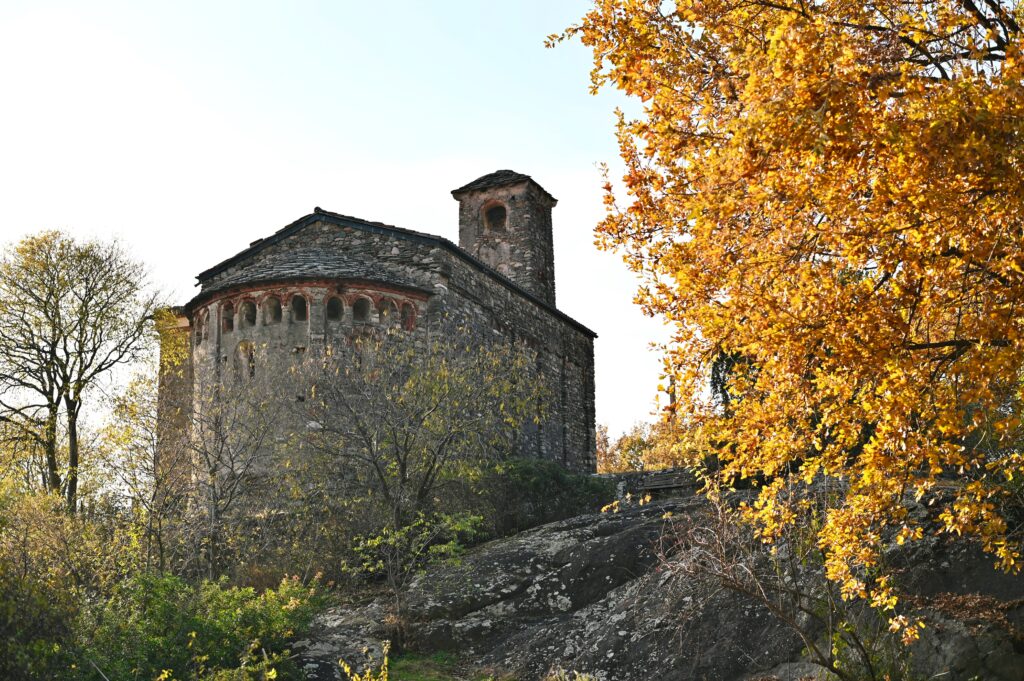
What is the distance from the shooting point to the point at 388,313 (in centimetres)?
1902

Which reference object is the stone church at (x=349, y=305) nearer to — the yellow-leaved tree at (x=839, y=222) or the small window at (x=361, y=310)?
the small window at (x=361, y=310)

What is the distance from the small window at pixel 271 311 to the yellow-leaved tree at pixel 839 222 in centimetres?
1210

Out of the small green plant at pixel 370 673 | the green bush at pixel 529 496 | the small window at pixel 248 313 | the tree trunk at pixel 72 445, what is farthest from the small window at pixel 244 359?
the small green plant at pixel 370 673

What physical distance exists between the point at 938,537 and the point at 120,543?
1025 cm

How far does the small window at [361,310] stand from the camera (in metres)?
18.8

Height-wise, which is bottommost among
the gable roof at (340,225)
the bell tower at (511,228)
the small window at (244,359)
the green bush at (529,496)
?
the green bush at (529,496)

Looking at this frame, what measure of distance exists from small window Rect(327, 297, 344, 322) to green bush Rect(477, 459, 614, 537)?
15.4 ft

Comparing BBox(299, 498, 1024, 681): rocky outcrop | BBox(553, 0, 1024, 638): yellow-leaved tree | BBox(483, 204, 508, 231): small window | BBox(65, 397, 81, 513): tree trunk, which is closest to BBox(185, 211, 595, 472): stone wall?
BBox(65, 397, 81, 513): tree trunk

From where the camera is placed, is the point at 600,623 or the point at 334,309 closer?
the point at 600,623

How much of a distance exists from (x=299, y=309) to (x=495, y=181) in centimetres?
1246

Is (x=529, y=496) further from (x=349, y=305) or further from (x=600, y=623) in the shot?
(x=600, y=623)

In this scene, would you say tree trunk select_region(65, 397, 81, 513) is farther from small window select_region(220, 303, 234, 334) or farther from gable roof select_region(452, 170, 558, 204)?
gable roof select_region(452, 170, 558, 204)

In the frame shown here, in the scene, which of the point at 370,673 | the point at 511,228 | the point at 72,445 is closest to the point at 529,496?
the point at 72,445

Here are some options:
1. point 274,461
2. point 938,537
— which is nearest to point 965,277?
point 938,537
